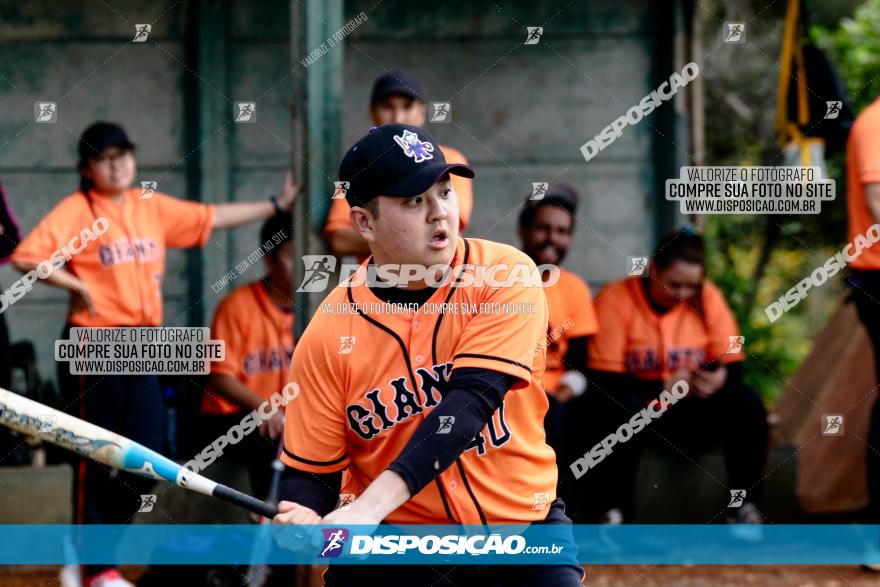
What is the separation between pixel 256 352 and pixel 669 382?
182cm

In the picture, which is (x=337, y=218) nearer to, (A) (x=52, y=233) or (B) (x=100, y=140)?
(B) (x=100, y=140)

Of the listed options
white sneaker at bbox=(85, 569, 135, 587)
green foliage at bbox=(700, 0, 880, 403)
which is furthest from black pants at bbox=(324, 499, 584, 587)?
green foliage at bbox=(700, 0, 880, 403)

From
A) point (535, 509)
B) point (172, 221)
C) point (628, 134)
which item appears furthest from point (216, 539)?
point (628, 134)

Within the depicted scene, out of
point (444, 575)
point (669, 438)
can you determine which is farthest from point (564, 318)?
point (444, 575)

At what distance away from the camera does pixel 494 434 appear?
2.78 meters

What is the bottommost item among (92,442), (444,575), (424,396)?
(444,575)

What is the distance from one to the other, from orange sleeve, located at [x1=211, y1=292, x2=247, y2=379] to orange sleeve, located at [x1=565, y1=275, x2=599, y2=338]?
1.43m

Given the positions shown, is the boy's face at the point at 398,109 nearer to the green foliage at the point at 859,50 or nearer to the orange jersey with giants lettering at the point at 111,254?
the orange jersey with giants lettering at the point at 111,254

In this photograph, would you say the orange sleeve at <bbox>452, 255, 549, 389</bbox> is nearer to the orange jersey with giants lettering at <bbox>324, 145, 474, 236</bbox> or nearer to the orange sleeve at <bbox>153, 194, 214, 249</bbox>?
the orange jersey with giants lettering at <bbox>324, 145, 474, 236</bbox>

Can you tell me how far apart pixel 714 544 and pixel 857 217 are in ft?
5.26

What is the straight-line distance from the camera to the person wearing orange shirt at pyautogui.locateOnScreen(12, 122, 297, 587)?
4688mm

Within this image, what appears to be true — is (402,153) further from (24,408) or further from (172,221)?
(172,221)

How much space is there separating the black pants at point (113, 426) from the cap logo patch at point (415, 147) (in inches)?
92.5

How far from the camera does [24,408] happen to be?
2797mm
